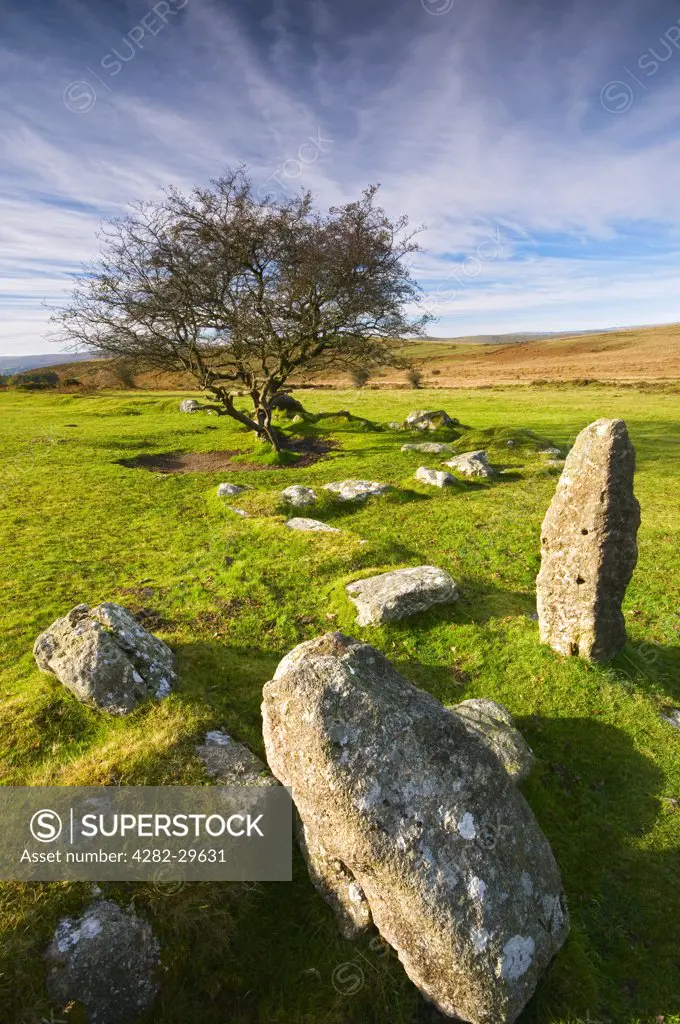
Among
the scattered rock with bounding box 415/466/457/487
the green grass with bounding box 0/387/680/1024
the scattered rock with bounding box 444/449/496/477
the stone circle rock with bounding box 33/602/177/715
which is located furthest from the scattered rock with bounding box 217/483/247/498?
the stone circle rock with bounding box 33/602/177/715

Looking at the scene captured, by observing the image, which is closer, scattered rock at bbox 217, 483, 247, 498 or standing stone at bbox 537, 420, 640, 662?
standing stone at bbox 537, 420, 640, 662

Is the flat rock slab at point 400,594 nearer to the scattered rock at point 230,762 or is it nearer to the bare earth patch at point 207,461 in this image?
the scattered rock at point 230,762

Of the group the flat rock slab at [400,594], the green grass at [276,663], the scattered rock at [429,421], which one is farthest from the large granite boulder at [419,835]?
the scattered rock at [429,421]

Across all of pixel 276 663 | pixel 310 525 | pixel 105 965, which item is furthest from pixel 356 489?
pixel 105 965

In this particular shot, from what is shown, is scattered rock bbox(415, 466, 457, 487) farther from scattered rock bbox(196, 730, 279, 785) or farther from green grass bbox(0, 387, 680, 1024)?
scattered rock bbox(196, 730, 279, 785)

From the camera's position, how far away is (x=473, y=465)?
2752cm

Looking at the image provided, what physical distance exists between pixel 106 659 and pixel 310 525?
10713 mm

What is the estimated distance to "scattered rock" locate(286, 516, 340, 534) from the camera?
18.9 metres

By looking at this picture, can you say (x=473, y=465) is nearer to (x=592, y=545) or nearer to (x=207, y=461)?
(x=207, y=461)

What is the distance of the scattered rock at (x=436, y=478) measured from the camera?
25.2 metres

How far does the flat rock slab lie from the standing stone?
9.06 ft

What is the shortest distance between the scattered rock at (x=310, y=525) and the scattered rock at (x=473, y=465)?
1072 centimetres

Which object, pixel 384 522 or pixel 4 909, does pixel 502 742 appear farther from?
pixel 384 522

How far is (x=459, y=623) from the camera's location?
13.4m
